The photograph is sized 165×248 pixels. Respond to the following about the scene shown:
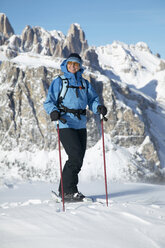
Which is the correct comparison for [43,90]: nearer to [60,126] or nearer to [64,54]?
[60,126]

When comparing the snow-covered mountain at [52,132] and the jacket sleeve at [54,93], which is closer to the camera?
the jacket sleeve at [54,93]

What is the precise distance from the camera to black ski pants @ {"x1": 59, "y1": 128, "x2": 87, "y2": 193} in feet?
18.1

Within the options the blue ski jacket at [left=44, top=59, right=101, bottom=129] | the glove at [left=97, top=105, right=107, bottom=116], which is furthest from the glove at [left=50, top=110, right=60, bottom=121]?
the glove at [left=97, top=105, right=107, bottom=116]

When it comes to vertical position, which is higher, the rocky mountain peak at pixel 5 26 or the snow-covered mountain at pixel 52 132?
the rocky mountain peak at pixel 5 26

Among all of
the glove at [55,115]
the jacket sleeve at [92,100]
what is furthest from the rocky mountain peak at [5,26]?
the glove at [55,115]

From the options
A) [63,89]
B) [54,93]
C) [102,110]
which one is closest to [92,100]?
[102,110]

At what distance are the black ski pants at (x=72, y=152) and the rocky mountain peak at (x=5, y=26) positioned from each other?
596 ft

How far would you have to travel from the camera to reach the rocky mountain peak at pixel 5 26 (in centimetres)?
16950

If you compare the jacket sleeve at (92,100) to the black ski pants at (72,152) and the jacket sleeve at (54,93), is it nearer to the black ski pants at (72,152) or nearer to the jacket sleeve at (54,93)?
the black ski pants at (72,152)

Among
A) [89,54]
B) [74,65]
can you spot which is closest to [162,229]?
[74,65]

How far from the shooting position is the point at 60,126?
568 centimetres

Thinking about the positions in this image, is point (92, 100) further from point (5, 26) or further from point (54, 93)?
point (5, 26)

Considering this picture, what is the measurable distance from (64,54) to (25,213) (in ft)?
566

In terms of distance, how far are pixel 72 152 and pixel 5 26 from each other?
186 m
